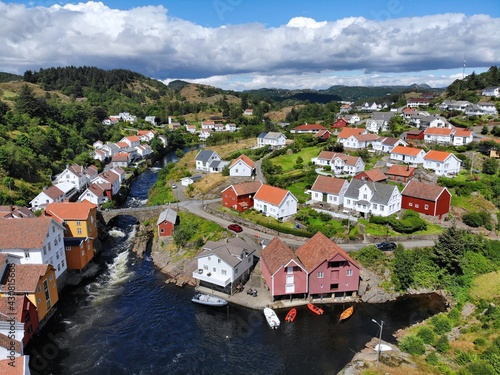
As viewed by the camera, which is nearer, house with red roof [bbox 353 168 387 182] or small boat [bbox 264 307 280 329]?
small boat [bbox 264 307 280 329]

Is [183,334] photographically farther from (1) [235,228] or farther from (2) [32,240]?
(1) [235,228]

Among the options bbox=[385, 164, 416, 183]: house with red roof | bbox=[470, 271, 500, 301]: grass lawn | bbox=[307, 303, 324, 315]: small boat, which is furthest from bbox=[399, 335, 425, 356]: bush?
bbox=[385, 164, 416, 183]: house with red roof

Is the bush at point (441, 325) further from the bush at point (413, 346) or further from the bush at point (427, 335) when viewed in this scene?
the bush at point (413, 346)

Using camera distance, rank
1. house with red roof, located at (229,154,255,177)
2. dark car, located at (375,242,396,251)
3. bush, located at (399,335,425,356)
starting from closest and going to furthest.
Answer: bush, located at (399,335,425,356)
dark car, located at (375,242,396,251)
house with red roof, located at (229,154,255,177)

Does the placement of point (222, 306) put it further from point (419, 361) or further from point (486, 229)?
point (486, 229)

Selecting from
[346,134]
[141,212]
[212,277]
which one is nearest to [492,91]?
[346,134]

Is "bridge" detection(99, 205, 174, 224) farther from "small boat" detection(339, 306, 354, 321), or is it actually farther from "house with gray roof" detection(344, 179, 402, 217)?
"small boat" detection(339, 306, 354, 321)
